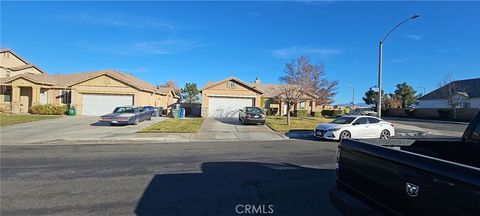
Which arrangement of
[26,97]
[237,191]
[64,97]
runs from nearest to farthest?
[237,191] < [26,97] < [64,97]

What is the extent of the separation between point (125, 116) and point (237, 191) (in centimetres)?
1907

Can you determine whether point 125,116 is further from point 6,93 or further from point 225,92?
point 6,93

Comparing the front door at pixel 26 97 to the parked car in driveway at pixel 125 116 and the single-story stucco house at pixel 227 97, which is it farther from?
the single-story stucco house at pixel 227 97

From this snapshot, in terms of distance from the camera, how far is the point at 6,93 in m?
35.1

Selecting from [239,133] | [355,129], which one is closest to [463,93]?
[355,129]

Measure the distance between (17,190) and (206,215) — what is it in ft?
13.0

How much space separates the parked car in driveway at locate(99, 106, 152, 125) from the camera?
22672 mm

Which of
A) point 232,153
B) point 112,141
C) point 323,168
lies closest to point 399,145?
point 323,168

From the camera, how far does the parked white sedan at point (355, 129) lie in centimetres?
1633

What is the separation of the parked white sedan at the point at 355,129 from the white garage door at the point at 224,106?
20327 mm

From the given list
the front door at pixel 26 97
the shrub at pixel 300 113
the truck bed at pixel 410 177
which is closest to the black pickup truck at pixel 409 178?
the truck bed at pixel 410 177

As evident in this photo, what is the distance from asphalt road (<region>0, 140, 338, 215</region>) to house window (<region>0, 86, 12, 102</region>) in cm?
3076

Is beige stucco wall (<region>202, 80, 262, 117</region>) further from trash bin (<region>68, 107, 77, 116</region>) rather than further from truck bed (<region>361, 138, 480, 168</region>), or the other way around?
truck bed (<region>361, 138, 480, 168</region>)

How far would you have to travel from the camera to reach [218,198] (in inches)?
213
